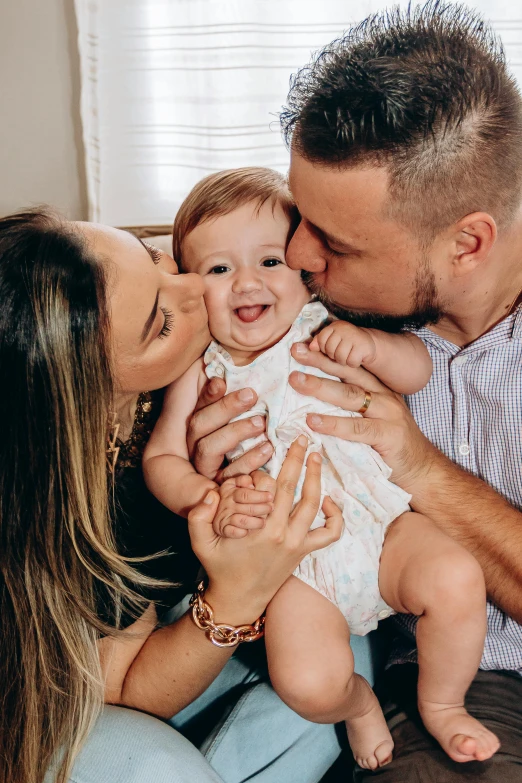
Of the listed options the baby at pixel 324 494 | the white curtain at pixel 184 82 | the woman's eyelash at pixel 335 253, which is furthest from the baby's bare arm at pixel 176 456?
the white curtain at pixel 184 82

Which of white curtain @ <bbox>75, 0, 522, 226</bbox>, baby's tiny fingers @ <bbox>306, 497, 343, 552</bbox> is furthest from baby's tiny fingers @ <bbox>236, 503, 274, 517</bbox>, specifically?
white curtain @ <bbox>75, 0, 522, 226</bbox>

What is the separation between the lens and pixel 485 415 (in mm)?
1393

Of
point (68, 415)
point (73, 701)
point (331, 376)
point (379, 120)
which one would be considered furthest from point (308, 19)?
point (73, 701)

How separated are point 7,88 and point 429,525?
2.16 meters

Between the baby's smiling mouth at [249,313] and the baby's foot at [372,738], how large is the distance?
75cm

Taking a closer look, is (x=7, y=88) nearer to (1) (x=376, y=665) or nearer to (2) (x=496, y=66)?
(2) (x=496, y=66)

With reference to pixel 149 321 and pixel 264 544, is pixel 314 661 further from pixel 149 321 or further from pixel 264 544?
pixel 149 321

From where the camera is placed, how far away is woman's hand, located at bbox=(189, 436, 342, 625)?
47.6 inches

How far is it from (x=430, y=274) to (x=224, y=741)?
0.95 meters

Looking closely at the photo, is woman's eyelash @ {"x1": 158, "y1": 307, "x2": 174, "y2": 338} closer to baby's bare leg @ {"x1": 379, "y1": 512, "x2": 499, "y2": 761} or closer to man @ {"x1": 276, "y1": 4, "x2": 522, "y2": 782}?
man @ {"x1": 276, "y1": 4, "x2": 522, "y2": 782}

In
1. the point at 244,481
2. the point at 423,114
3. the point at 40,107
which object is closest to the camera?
the point at 423,114

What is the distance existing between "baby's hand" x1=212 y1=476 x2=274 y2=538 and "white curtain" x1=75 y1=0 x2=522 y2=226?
57.5 inches

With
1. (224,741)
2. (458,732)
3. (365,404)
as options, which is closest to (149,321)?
(365,404)

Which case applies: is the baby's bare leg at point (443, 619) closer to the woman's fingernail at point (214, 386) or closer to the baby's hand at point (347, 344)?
the baby's hand at point (347, 344)
